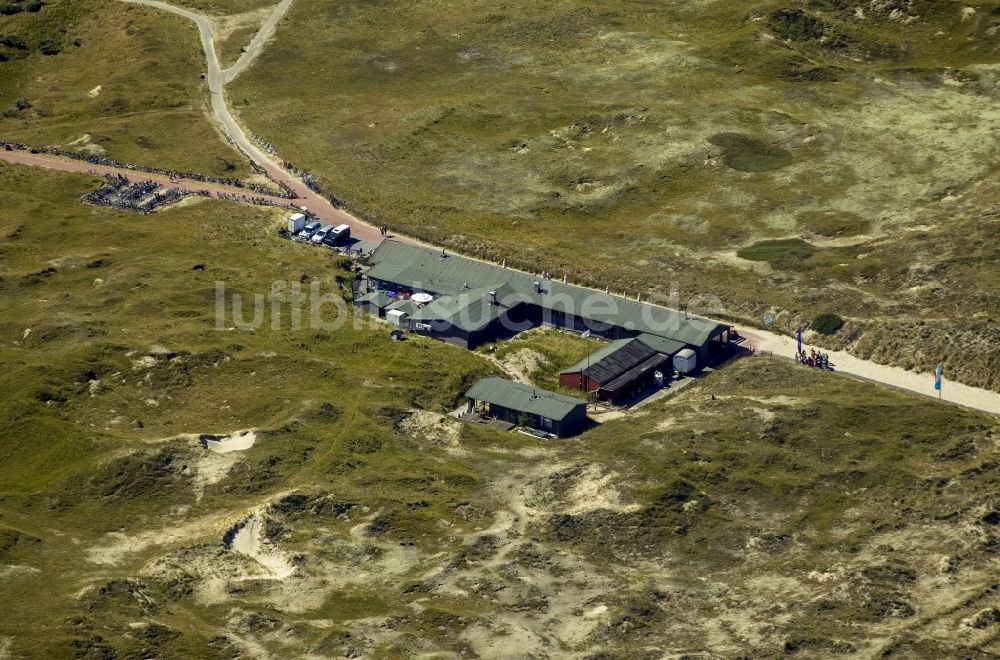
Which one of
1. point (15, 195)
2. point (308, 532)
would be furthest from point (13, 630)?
point (15, 195)

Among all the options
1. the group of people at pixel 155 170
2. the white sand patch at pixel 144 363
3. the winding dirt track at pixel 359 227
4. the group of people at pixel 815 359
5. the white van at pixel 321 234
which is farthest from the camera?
the group of people at pixel 155 170

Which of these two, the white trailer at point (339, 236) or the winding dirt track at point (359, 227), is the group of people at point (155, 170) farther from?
the white trailer at point (339, 236)

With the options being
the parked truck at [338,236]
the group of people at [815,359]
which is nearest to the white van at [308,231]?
the parked truck at [338,236]

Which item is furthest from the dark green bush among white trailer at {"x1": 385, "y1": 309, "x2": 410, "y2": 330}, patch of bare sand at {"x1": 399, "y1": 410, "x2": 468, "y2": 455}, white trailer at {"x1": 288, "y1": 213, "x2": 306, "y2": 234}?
white trailer at {"x1": 288, "y1": 213, "x2": 306, "y2": 234}

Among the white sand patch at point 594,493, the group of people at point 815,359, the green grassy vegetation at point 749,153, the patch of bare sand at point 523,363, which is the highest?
the green grassy vegetation at point 749,153

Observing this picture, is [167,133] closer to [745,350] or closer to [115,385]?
[115,385]

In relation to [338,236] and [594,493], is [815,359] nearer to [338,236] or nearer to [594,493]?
[594,493]
